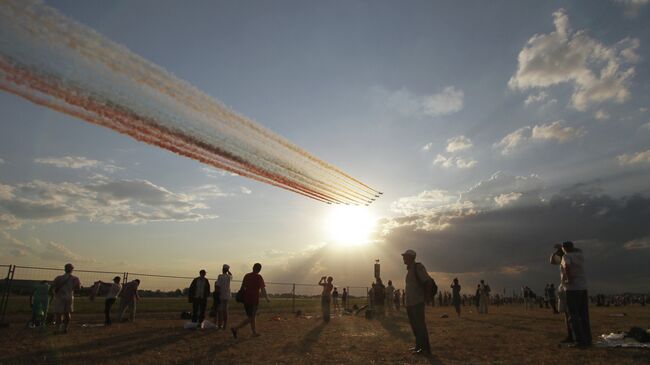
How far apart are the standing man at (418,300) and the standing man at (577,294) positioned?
3454mm

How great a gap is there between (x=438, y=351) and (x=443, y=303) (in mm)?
41020

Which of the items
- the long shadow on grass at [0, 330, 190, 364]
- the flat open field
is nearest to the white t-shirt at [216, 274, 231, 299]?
the flat open field

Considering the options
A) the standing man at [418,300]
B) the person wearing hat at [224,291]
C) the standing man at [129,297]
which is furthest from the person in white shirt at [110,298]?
the standing man at [418,300]

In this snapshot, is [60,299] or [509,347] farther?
[60,299]

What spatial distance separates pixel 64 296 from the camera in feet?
38.4

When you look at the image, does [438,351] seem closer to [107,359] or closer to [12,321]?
[107,359]

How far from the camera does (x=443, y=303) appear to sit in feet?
153

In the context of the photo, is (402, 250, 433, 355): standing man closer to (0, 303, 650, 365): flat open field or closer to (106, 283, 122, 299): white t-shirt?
(0, 303, 650, 365): flat open field

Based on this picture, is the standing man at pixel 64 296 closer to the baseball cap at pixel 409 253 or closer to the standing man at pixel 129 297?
the standing man at pixel 129 297

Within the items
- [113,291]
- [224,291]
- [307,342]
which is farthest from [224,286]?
[113,291]

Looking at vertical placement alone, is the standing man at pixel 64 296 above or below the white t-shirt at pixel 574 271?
below

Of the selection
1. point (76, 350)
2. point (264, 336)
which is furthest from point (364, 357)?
point (76, 350)

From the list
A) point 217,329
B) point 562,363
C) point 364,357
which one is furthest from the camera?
point 217,329

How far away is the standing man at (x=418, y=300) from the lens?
813 cm
